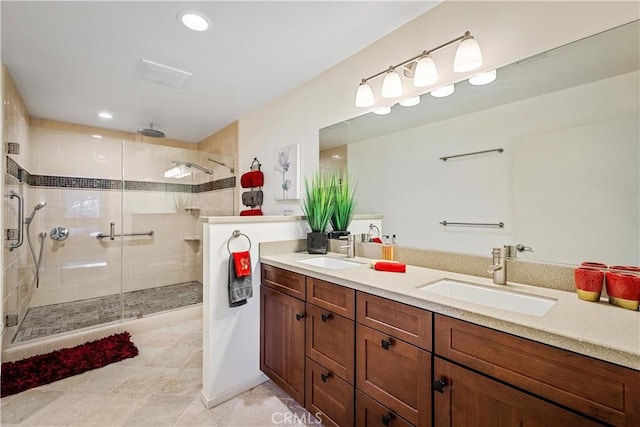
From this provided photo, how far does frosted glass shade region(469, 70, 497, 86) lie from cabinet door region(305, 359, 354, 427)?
1.60 m

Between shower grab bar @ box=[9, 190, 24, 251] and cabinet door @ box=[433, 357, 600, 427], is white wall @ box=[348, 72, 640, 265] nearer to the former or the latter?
cabinet door @ box=[433, 357, 600, 427]

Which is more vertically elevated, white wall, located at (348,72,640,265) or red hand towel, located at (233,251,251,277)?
white wall, located at (348,72,640,265)

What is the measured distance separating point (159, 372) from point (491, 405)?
7.15ft

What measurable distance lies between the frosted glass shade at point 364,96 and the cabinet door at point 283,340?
1.32 metres

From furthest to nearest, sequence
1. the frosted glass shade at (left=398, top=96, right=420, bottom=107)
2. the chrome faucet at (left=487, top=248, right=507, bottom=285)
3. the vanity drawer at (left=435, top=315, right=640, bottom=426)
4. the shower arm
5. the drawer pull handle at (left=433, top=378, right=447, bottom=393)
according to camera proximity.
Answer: the shower arm
the frosted glass shade at (left=398, top=96, right=420, bottom=107)
the chrome faucet at (left=487, top=248, right=507, bottom=285)
the drawer pull handle at (left=433, top=378, right=447, bottom=393)
the vanity drawer at (left=435, top=315, right=640, bottom=426)

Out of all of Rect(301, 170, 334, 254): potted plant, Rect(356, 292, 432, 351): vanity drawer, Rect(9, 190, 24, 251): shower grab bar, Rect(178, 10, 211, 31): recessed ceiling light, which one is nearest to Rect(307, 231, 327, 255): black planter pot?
Rect(301, 170, 334, 254): potted plant

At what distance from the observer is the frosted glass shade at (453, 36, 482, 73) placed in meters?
1.34

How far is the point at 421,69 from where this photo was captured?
1523 mm

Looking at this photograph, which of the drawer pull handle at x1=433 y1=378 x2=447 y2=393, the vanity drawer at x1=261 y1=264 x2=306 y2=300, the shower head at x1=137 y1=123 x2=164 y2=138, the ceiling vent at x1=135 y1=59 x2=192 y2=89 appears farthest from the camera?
the shower head at x1=137 y1=123 x2=164 y2=138

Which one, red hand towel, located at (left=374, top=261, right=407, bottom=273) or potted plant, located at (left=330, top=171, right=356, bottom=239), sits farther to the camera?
potted plant, located at (left=330, top=171, right=356, bottom=239)

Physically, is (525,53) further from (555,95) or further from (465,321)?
(465,321)

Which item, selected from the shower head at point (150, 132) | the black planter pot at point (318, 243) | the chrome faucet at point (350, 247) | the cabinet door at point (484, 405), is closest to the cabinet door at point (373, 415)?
the cabinet door at point (484, 405)

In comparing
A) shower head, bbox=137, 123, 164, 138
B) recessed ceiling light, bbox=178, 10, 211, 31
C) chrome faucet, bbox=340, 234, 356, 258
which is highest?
recessed ceiling light, bbox=178, 10, 211, 31

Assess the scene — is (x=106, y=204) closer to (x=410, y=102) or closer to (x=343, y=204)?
(x=343, y=204)
